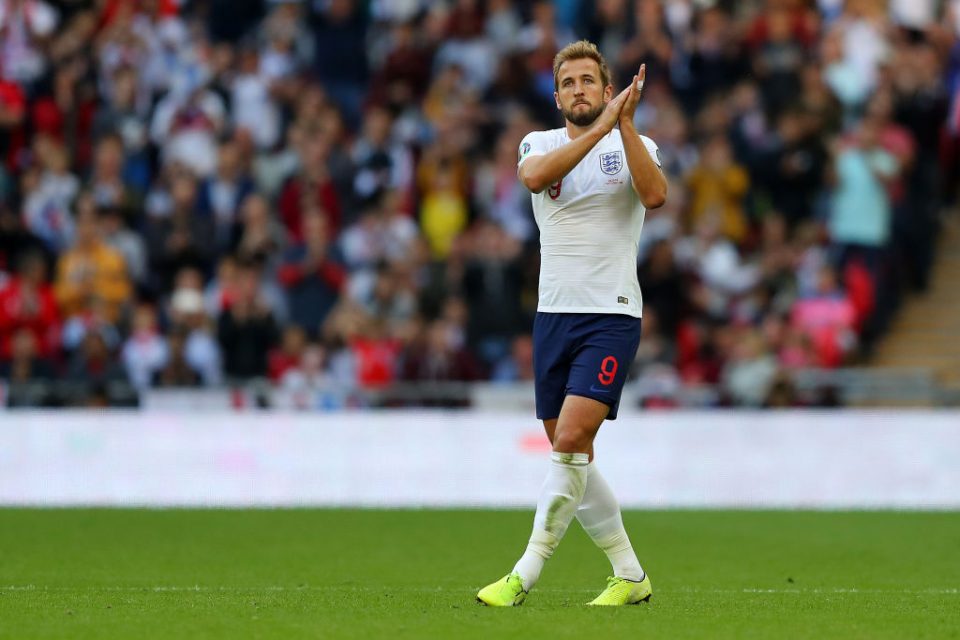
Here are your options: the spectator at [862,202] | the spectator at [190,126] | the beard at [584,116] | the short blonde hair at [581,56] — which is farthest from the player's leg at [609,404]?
the spectator at [190,126]

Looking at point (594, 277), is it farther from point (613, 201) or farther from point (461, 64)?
point (461, 64)

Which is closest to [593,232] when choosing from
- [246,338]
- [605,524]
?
[605,524]

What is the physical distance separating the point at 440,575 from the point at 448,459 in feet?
20.9

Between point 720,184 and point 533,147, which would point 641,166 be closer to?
point 533,147

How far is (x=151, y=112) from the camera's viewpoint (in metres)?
20.7

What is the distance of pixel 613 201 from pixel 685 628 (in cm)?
203

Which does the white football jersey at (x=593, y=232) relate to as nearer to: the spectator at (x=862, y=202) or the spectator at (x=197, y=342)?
the spectator at (x=197, y=342)

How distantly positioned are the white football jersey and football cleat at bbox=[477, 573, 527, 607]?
1.26m

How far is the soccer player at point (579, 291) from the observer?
7.84 metres

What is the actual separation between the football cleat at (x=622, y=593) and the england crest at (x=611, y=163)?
6.36 feet

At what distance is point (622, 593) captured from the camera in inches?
322

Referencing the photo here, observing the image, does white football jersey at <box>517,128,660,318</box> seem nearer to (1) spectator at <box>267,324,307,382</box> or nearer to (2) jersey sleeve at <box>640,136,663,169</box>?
(2) jersey sleeve at <box>640,136,663,169</box>

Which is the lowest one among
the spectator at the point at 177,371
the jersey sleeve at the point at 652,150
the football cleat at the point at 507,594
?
the spectator at the point at 177,371

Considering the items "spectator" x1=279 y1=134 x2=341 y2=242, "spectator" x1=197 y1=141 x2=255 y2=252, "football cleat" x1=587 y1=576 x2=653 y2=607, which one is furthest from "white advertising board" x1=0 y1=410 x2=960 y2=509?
"football cleat" x1=587 y1=576 x2=653 y2=607
